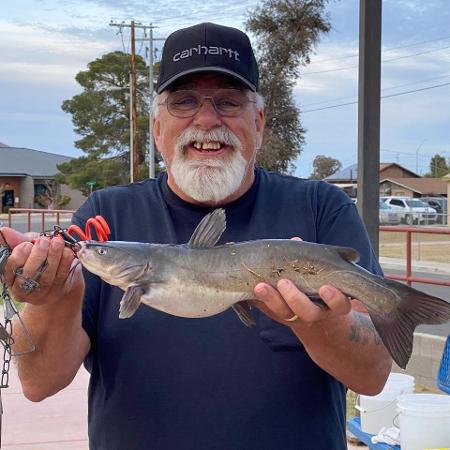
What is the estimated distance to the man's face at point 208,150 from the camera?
8.52 feet

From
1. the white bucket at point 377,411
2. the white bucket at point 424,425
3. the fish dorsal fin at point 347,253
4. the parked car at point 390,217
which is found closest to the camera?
the fish dorsal fin at point 347,253

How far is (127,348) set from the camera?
2453 mm

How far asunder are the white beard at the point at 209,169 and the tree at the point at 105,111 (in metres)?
52.5

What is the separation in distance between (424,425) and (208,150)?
262 cm

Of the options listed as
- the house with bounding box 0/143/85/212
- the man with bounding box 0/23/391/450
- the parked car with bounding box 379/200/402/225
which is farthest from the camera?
the house with bounding box 0/143/85/212

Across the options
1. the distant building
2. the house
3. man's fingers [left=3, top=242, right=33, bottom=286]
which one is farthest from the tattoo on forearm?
the distant building

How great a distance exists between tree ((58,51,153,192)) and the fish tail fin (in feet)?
174

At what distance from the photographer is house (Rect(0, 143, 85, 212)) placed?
69312 millimetres

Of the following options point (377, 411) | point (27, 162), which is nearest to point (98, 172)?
point (27, 162)

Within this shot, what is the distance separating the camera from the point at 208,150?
2.64 metres

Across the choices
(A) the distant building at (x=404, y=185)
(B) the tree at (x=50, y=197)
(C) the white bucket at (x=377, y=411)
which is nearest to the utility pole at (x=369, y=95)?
(C) the white bucket at (x=377, y=411)

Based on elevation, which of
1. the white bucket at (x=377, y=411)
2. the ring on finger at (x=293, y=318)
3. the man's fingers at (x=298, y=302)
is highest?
the man's fingers at (x=298, y=302)

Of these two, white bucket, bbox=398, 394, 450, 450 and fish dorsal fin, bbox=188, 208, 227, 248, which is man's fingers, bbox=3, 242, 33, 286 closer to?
fish dorsal fin, bbox=188, 208, 227, 248

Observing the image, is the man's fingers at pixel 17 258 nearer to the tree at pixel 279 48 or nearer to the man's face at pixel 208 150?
the man's face at pixel 208 150
